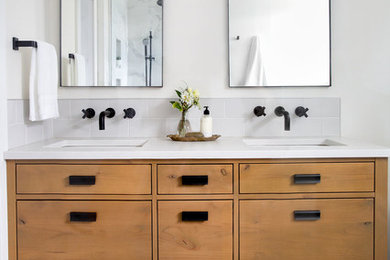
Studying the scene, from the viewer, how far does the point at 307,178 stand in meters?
1.20

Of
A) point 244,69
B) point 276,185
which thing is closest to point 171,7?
point 244,69

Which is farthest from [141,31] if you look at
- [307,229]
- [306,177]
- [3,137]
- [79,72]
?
[307,229]

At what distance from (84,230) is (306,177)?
0.86m

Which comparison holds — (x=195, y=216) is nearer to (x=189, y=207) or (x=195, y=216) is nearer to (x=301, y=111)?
(x=189, y=207)

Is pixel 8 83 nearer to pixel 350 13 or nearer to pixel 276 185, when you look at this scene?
pixel 276 185

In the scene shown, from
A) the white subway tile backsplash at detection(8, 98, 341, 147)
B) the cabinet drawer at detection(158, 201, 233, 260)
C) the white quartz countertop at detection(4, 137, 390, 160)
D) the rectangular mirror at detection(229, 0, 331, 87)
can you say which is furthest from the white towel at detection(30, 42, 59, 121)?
the rectangular mirror at detection(229, 0, 331, 87)

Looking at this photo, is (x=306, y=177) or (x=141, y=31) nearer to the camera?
(x=306, y=177)

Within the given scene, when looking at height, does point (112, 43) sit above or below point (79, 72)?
above

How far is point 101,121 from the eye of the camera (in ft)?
4.83

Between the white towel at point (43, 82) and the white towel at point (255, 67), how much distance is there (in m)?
0.94

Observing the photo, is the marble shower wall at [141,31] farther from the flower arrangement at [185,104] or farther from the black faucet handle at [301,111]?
the black faucet handle at [301,111]

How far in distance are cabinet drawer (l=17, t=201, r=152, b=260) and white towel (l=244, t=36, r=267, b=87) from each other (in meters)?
0.83

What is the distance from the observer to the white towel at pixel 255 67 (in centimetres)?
162

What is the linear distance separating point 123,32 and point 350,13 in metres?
1.15
